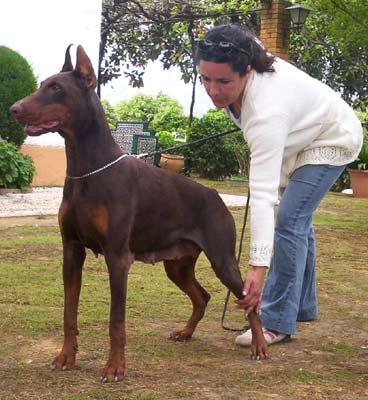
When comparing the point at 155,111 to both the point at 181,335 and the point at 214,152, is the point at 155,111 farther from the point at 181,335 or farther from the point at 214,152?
the point at 181,335

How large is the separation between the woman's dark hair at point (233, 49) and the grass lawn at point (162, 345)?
1.62m

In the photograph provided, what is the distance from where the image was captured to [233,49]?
143 inches

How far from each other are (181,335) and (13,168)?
8000mm

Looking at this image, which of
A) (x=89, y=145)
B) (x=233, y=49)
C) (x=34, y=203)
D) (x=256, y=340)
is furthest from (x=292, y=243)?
(x=34, y=203)

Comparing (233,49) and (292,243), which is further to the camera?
(292,243)

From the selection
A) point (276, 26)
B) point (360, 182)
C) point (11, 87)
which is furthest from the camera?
point (360, 182)

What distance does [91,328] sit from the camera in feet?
15.1

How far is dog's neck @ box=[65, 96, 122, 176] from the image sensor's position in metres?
3.60

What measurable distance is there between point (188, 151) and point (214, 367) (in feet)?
50.3

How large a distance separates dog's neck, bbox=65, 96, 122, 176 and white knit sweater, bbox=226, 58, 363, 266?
2.49ft

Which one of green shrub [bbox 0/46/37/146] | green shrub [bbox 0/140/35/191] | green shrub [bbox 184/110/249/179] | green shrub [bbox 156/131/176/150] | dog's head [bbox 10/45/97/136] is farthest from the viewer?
green shrub [bbox 156/131/176/150]

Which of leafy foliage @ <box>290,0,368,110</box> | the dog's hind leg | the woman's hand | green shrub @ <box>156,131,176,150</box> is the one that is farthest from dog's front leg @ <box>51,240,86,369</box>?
green shrub @ <box>156,131,176,150</box>

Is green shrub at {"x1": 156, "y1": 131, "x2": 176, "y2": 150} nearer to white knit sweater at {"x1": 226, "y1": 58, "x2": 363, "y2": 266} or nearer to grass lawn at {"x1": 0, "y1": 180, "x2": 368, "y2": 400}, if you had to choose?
grass lawn at {"x1": 0, "y1": 180, "x2": 368, "y2": 400}

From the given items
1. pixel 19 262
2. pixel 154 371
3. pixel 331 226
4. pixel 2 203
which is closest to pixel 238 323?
pixel 154 371
